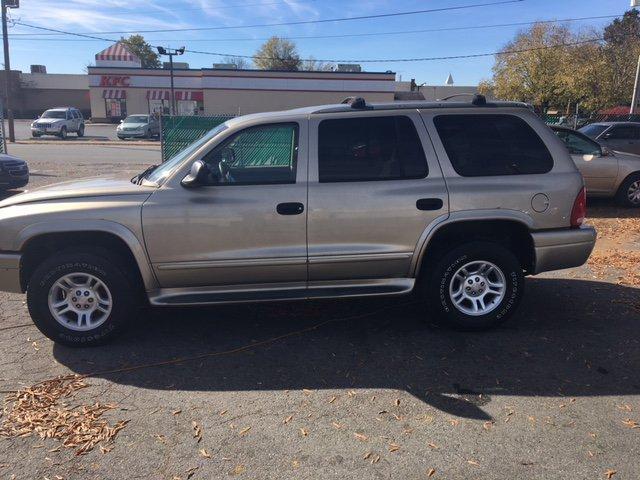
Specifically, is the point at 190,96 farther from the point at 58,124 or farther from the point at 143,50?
the point at 143,50

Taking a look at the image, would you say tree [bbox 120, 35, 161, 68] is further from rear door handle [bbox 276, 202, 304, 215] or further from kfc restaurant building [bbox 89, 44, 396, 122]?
rear door handle [bbox 276, 202, 304, 215]

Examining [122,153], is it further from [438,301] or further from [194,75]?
[194,75]

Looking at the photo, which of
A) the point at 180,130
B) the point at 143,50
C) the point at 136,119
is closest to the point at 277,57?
the point at 143,50

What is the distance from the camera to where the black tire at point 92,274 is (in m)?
4.26

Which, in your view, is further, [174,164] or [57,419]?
[174,164]

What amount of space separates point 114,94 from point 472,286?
53.5 m

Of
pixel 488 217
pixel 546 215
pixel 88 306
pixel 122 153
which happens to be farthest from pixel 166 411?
pixel 122 153

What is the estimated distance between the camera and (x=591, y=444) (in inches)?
124

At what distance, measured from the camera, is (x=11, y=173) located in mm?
11859

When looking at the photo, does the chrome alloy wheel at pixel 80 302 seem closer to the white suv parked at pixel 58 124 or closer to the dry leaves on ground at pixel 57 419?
the dry leaves on ground at pixel 57 419

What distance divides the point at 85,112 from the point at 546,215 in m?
69.1

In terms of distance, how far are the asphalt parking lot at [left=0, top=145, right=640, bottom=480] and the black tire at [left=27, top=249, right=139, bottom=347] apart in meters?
0.15

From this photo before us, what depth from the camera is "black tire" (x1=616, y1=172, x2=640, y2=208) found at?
10.6 meters

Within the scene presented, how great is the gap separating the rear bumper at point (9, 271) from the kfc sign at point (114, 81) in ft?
167
